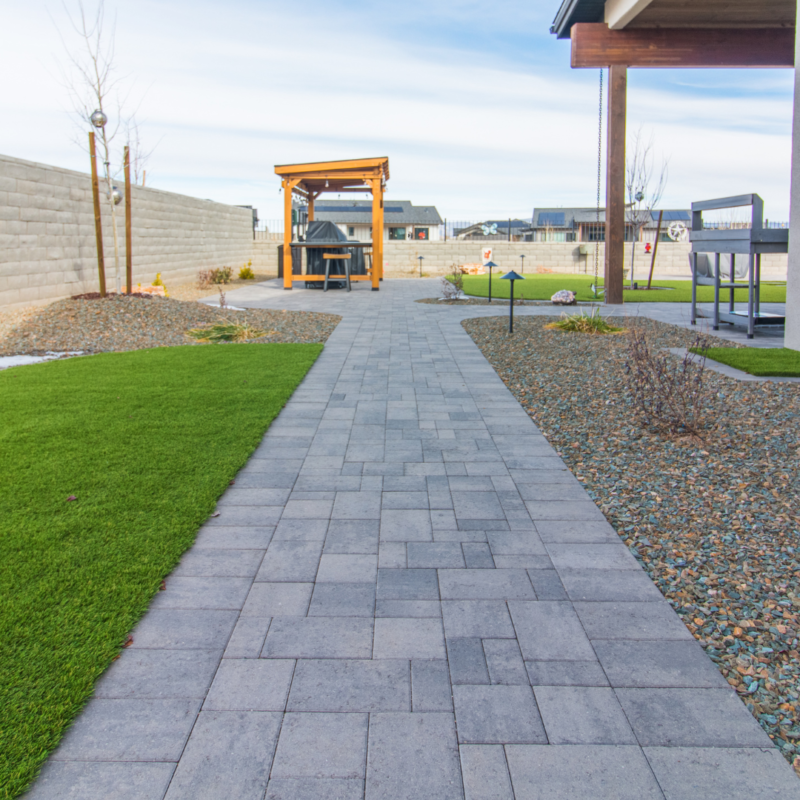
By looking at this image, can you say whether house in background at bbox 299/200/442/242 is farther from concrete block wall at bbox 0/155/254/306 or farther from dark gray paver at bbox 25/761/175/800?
dark gray paver at bbox 25/761/175/800

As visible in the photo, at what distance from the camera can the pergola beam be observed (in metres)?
11.2

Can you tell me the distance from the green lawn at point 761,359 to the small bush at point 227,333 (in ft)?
18.2

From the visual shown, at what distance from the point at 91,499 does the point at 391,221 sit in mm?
43060

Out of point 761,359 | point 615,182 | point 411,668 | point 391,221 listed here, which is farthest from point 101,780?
point 391,221

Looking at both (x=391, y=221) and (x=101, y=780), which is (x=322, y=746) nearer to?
(x=101, y=780)

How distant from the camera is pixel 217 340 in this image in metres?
9.03

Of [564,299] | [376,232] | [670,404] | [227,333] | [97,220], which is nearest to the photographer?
A: [670,404]

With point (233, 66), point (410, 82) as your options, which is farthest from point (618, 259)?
point (233, 66)

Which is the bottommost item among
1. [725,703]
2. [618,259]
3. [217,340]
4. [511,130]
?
[725,703]

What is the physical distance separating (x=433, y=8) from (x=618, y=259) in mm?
5321

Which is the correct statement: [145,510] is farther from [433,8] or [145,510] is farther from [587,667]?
[433,8]

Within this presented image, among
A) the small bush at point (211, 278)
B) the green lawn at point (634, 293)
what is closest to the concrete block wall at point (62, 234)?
the small bush at point (211, 278)

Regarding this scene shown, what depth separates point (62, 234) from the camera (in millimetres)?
11312

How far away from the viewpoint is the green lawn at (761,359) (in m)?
6.32
